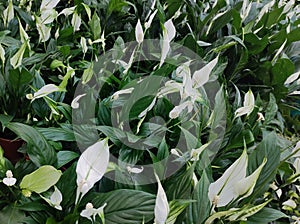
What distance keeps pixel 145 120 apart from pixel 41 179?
309 mm

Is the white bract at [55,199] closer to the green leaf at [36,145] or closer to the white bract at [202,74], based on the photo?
the green leaf at [36,145]

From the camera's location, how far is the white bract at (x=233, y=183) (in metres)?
0.60

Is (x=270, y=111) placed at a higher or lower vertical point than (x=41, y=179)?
lower

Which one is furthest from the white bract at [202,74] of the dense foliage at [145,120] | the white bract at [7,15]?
the white bract at [7,15]

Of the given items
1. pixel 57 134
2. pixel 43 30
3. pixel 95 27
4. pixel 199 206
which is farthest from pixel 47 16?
pixel 199 206

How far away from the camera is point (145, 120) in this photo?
2.97 ft

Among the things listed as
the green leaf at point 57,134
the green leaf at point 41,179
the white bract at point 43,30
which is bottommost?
the green leaf at point 57,134

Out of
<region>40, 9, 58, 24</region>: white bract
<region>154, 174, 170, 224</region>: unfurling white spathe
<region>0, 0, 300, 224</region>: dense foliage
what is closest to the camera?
<region>154, 174, 170, 224</region>: unfurling white spathe

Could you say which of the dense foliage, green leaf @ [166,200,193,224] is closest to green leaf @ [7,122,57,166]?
the dense foliage

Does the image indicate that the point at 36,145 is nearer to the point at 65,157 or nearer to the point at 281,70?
the point at 65,157

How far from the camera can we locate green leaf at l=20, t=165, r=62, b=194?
2.10ft

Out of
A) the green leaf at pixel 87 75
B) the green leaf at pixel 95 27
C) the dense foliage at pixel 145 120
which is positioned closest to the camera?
the dense foliage at pixel 145 120

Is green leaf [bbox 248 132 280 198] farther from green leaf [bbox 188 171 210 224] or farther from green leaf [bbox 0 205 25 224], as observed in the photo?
green leaf [bbox 0 205 25 224]

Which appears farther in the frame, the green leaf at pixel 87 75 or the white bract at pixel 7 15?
the white bract at pixel 7 15
